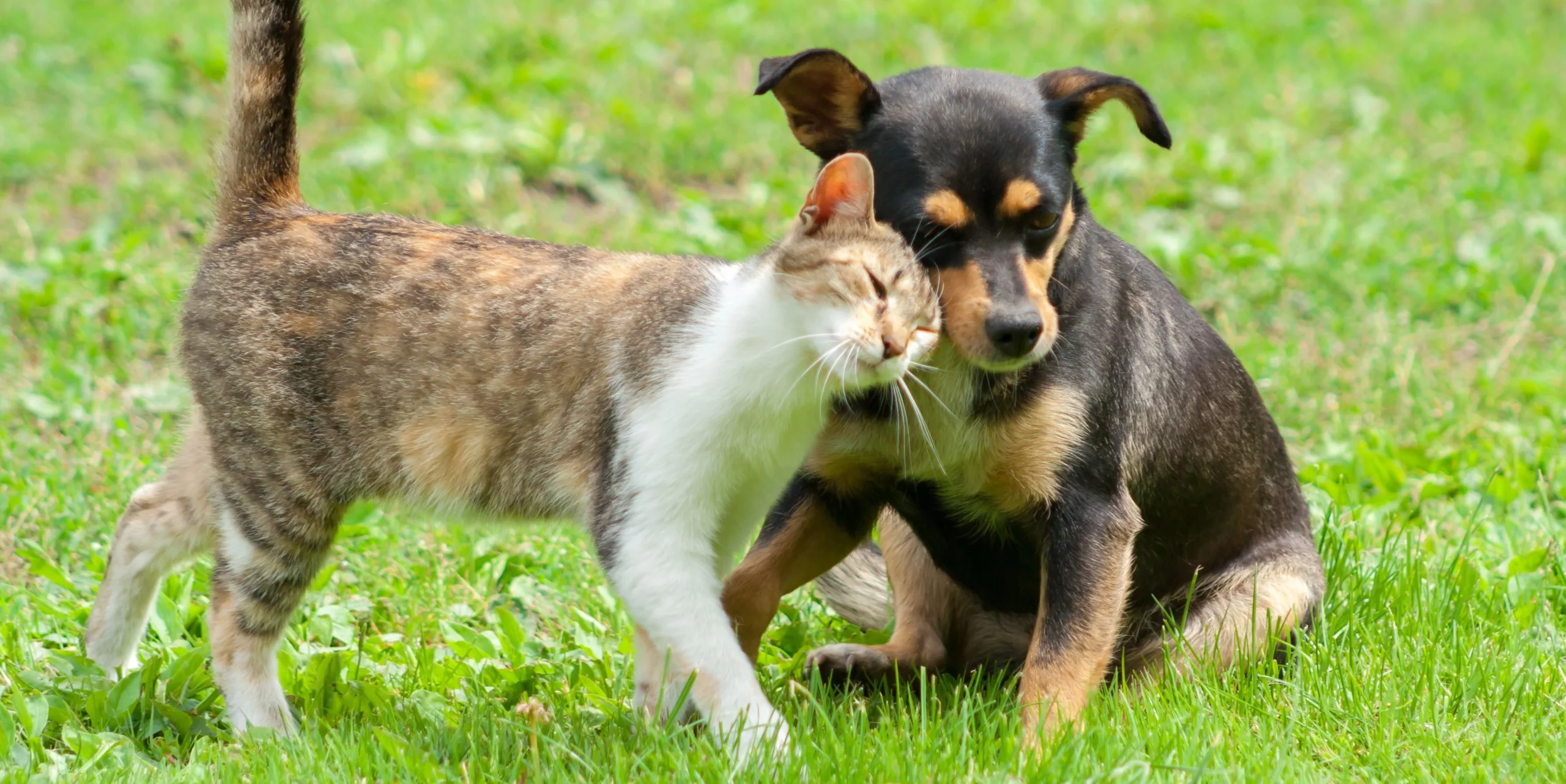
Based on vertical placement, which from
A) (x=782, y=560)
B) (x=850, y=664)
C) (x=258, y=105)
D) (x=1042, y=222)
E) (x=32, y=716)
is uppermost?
(x=1042, y=222)

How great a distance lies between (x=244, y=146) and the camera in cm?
415

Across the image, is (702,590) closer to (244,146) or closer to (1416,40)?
(244,146)

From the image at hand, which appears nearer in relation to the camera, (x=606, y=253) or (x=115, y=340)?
(x=606, y=253)

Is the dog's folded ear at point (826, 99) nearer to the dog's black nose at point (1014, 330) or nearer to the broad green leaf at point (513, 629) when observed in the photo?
the dog's black nose at point (1014, 330)

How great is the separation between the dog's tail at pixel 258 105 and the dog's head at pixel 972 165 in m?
1.34

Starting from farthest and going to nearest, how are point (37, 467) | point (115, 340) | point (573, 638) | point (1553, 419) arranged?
point (115, 340), point (1553, 419), point (37, 467), point (573, 638)

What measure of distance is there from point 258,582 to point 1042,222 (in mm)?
2130

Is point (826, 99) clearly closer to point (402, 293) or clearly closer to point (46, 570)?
point (402, 293)

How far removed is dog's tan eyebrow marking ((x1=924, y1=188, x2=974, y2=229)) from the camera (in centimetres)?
362

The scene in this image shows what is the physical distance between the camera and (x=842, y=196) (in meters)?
3.56

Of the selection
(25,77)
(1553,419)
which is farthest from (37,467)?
(1553,419)

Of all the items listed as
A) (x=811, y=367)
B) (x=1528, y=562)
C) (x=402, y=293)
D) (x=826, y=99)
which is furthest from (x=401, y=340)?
(x=1528, y=562)

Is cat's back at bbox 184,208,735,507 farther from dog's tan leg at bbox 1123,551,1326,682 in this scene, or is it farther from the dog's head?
dog's tan leg at bbox 1123,551,1326,682

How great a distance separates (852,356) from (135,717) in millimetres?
2028
